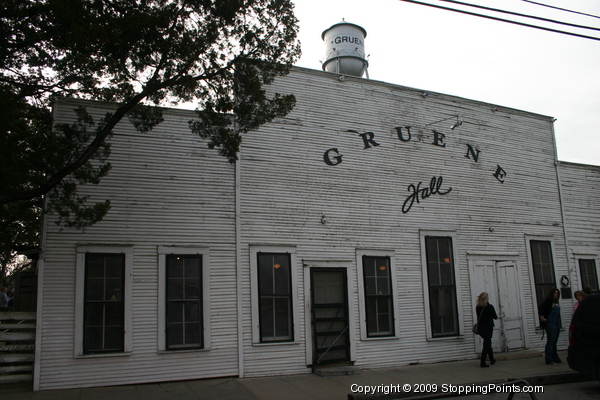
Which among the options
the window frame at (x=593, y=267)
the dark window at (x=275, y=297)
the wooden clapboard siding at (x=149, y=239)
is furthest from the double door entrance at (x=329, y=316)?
the window frame at (x=593, y=267)

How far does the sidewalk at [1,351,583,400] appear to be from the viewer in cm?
893

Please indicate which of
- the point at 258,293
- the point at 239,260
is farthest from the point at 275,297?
the point at 239,260

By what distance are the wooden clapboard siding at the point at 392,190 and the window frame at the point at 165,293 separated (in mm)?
852

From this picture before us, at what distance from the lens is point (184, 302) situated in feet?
34.2

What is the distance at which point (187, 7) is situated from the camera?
9039 mm

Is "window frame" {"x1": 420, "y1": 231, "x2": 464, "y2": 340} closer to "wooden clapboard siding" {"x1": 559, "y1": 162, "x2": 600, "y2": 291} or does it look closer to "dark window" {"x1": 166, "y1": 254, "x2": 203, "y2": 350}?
"wooden clapboard siding" {"x1": 559, "y1": 162, "x2": 600, "y2": 291}

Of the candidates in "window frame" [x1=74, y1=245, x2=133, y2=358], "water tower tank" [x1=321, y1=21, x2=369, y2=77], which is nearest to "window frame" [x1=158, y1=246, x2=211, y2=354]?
"window frame" [x1=74, y1=245, x2=133, y2=358]

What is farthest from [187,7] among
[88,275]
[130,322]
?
[130,322]

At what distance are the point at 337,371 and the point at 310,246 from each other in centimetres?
280

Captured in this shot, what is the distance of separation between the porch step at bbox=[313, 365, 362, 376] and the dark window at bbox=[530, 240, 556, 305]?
271 inches

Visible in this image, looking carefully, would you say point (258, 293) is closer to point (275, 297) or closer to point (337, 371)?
point (275, 297)

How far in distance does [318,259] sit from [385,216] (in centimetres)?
228

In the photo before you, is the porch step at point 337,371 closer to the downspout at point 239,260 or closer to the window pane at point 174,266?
the downspout at point 239,260

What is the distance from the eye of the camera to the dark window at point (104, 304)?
973cm
